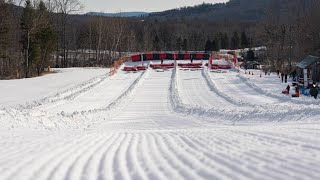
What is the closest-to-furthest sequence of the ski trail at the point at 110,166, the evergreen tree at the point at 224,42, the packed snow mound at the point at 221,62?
the ski trail at the point at 110,166 → the packed snow mound at the point at 221,62 → the evergreen tree at the point at 224,42

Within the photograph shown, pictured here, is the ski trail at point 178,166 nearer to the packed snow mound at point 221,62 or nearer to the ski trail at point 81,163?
the ski trail at point 81,163

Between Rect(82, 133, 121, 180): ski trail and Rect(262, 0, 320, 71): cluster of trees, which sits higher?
Rect(262, 0, 320, 71): cluster of trees

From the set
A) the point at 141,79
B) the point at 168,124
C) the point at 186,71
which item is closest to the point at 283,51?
the point at 186,71

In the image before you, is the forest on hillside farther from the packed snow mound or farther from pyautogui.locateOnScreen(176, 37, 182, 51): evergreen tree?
the packed snow mound

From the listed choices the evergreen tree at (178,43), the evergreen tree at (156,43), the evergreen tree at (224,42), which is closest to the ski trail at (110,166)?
the evergreen tree at (156,43)

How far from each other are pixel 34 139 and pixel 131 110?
43.0 ft

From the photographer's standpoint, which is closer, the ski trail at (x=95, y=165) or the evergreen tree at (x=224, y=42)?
the ski trail at (x=95, y=165)

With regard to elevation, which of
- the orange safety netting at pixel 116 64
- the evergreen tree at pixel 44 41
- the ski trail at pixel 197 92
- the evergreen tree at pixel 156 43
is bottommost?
the ski trail at pixel 197 92

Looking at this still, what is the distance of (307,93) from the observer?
94.3ft

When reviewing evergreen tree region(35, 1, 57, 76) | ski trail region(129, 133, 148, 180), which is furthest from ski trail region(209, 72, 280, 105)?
evergreen tree region(35, 1, 57, 76)

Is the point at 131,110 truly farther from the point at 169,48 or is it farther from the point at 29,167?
the point at 169,48

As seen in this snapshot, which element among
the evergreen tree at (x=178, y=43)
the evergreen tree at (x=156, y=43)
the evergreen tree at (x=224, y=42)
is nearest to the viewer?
the evergreen tree at (x=156, y=43)

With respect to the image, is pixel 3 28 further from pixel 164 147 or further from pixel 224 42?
pixel 224 42

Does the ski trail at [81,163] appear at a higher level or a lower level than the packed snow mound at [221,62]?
lower
